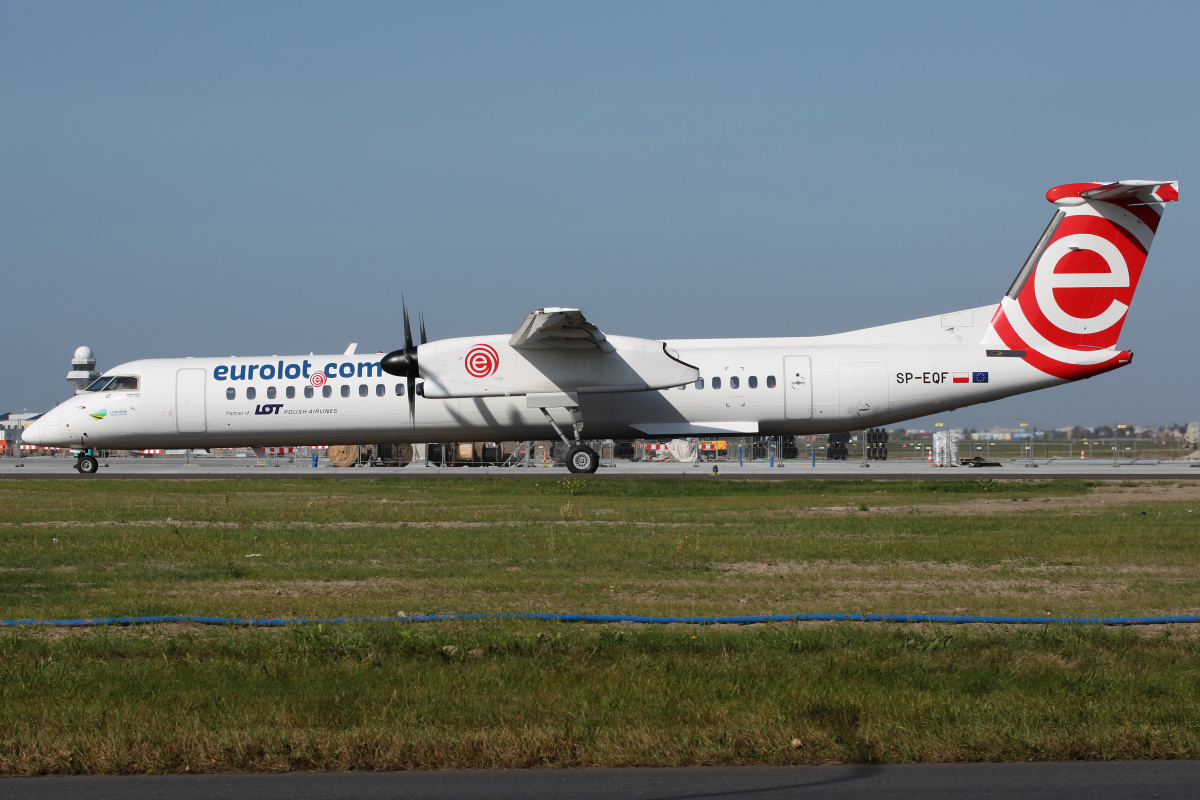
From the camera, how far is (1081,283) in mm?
29328

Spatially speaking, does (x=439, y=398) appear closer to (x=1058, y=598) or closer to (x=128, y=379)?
(x=128, y=379)

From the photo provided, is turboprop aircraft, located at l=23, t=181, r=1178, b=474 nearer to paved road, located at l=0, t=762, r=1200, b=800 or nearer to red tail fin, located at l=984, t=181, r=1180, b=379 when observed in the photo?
red tail fin, located at l=984, t=181, r=1180, b=379

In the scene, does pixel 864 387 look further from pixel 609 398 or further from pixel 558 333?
pixel 558 333

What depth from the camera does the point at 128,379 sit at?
32.6 metres

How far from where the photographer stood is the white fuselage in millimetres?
29859

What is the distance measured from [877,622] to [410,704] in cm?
407

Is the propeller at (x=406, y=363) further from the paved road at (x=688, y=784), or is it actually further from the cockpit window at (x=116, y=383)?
the paved road at (x=688, y=784)

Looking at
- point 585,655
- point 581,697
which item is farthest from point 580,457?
point 581,697

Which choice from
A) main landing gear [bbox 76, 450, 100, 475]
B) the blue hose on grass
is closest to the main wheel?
main landing gear [bbox 76, 450, 100, 475]

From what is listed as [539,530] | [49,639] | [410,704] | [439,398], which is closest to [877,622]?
[410,704]

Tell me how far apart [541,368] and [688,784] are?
24652 millimetres

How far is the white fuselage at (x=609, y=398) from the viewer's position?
29.9 meters

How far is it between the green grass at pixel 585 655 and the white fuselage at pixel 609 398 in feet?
47.9

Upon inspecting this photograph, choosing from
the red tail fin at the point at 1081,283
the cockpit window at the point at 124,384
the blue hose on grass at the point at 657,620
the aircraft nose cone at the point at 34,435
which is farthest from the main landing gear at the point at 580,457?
the blue hose on grass at the point at 657,620
